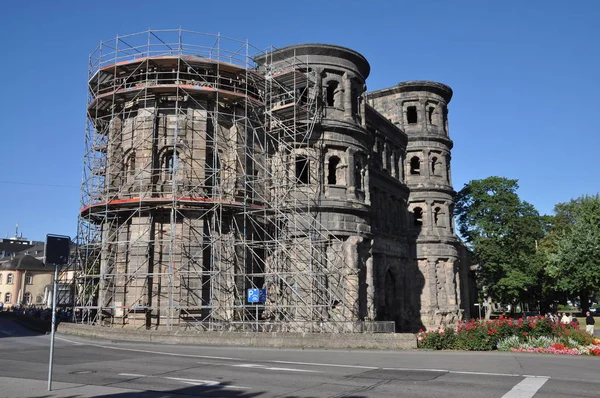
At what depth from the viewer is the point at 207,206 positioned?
87.0 ft

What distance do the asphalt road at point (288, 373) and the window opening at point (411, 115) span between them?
100.0 feet

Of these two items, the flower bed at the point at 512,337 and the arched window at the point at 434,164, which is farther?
the arched window at the point at 434,164

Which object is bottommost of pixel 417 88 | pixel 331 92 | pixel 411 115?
pixel 331 92

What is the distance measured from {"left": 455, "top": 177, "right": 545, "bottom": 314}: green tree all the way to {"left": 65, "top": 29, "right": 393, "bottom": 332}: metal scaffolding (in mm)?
24968

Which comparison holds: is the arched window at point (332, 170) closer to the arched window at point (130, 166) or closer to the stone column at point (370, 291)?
the stone column at point (370, 291)

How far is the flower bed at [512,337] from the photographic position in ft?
61.4

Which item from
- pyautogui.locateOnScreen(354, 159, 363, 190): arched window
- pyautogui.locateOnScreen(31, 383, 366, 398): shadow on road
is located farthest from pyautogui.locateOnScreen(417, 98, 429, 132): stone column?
pyautogui.locateOnScreen(31, 383, 366, 398): shadow on road

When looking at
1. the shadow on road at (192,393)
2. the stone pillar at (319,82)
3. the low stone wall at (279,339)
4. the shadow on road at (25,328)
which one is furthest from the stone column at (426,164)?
the shadow on road at (192,393)

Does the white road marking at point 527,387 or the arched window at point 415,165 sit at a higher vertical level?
the arched window at point 415,165

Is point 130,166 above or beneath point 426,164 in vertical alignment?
beneath

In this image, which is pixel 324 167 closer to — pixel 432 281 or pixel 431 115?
pixel 432 281

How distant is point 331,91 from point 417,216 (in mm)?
17065

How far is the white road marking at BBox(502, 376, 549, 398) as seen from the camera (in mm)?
10250

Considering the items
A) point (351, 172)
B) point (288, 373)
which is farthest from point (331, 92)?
point (288, 373)
